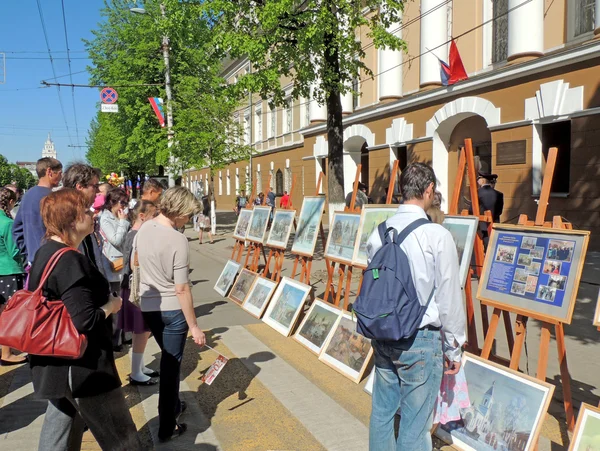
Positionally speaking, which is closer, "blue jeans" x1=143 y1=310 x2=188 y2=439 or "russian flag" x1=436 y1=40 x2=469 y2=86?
"blue jeans" x1=143 y1=310 x2=188 y2=439

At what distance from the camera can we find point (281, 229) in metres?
8.29

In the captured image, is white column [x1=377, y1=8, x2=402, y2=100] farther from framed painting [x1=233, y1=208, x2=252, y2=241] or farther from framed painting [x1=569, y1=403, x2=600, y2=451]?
framed painting [x1=569, y1=403, x2=600, y2=451]

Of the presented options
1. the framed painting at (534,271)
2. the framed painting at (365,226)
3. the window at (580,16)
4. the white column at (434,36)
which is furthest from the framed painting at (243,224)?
the white column at (434,36)

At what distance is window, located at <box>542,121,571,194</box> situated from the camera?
12703mm

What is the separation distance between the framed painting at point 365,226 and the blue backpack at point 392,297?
9.55 feet

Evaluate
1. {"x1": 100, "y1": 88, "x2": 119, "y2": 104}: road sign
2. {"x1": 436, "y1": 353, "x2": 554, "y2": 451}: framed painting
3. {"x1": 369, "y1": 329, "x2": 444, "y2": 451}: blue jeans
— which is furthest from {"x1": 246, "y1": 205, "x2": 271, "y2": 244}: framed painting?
{"x1": 100, "y1": 88, "x2": 119, "y2": 104}: road sign

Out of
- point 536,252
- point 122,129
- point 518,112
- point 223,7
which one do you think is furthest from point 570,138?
point 122,129

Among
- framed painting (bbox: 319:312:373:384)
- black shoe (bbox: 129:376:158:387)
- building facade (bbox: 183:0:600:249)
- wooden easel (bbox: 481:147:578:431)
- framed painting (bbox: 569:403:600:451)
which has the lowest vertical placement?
black shoe (bbox: 129:376:158:387)

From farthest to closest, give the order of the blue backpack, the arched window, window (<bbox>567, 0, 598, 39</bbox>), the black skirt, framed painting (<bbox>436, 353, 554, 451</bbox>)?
the arched window → window (<bbox>567, 0, 598, 39</bbox>) → the black skirt → framed painting (<bbox>436, 353, 554, 451</bbox>) → the blue backpack

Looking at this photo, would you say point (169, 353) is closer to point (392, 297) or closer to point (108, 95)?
point (392, 297)

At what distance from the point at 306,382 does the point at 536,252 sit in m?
2.47

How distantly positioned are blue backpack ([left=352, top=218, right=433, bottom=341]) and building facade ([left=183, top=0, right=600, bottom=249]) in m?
7.89

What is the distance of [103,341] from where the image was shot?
2674mm

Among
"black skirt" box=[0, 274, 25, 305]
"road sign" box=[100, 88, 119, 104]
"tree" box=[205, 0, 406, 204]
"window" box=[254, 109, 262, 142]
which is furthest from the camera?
"window" box=[254, 109, 262, 142]
